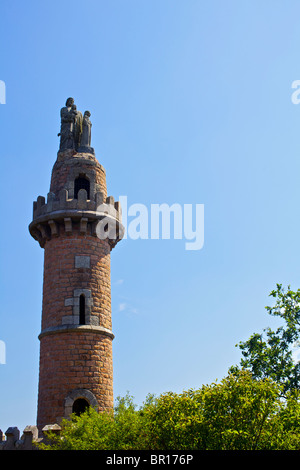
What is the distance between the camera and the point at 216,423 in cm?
1168

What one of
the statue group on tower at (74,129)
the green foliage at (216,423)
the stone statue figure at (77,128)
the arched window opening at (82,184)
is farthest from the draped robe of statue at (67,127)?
the green foliage at (216,423)

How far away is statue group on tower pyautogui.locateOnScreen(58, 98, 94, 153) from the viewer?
21.6m

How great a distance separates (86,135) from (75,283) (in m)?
7.02

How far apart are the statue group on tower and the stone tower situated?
0.19 feet

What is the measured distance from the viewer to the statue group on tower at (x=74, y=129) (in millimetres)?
21625

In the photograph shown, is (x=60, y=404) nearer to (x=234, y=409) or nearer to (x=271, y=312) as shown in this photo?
(x=234, y=409)

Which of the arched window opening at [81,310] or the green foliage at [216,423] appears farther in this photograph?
the arched window opening at [81,310]

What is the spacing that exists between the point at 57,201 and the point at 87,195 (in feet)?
4.73

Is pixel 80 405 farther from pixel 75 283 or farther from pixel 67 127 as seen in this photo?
pixel 67 127

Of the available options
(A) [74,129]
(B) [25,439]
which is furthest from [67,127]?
(B) [25,439]

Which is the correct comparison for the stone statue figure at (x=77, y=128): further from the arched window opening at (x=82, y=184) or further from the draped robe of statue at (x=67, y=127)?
the arched window opening at (x=82, y=184)

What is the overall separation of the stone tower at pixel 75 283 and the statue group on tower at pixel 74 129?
0.06 meters
